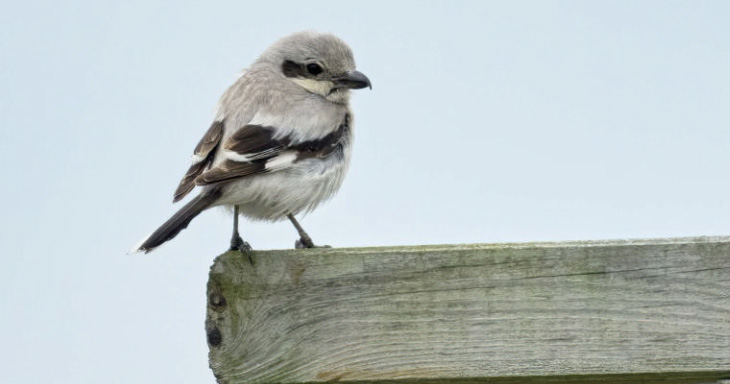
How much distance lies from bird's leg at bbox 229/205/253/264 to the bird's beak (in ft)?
4.20

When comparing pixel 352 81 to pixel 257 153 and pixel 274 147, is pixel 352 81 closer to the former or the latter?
pixel 274 147

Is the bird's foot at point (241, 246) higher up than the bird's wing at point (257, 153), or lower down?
lower down

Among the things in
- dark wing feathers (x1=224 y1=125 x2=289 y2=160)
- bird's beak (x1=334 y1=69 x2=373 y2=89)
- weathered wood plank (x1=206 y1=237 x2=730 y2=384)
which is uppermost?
bird's beak (x1=334 y1=69 x2=373 y2=89)

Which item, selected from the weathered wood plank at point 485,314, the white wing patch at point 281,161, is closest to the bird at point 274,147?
the white wing patch at point 281,161

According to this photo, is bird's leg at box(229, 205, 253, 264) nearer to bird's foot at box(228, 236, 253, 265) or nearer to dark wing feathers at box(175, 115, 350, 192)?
bird's foot at box(228, 236, 253, 265)

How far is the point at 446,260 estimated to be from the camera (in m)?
2.57

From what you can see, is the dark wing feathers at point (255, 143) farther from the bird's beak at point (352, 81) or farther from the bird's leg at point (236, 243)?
the bird's beak at point (352, 81)

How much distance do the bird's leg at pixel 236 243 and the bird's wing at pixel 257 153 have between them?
189 millimetres

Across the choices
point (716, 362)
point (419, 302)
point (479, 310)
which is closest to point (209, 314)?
point (419, 302)

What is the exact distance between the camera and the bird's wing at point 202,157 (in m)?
3.59

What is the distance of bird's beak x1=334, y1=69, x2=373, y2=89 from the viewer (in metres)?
4.80

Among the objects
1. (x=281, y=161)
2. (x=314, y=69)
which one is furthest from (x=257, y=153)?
(x=314, y=69)

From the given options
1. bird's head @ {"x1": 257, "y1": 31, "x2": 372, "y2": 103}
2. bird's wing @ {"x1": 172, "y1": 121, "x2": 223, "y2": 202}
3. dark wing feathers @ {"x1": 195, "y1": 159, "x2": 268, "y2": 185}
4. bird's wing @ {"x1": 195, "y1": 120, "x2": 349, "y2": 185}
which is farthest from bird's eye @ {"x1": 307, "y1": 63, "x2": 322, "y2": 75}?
dark wing feathers @ {"x1": 195, "y1": 159, "x2": 268, "y2": 185}

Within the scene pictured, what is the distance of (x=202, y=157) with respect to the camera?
A: 148 inches
